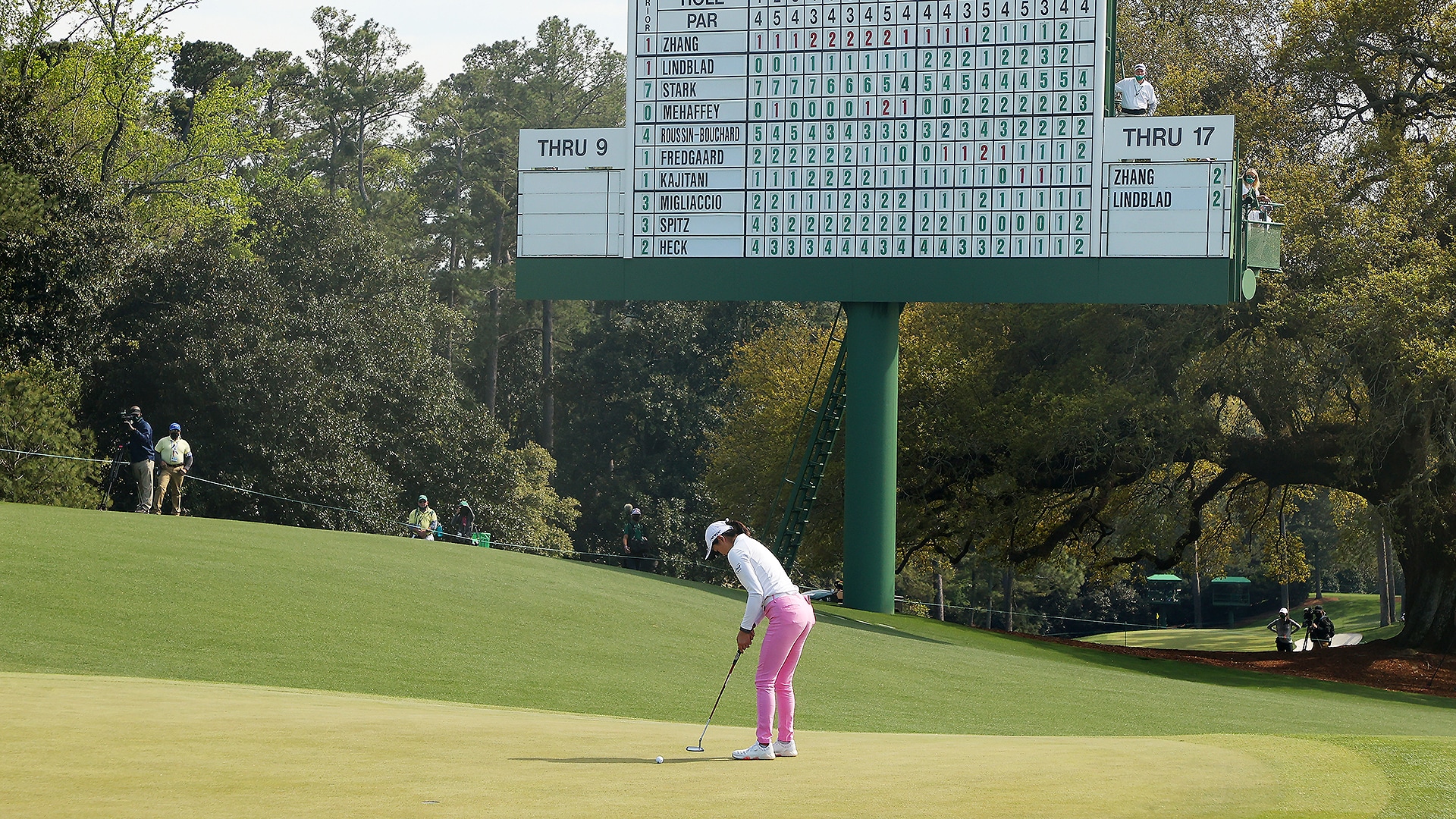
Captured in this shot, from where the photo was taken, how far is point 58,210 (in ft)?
130

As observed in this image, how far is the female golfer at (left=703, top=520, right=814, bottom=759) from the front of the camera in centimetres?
1023

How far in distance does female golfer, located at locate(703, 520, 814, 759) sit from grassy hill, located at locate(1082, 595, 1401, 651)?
50066 mm

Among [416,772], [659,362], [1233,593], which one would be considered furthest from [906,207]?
[1233,593]

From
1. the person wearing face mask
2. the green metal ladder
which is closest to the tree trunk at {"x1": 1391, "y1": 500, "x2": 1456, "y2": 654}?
the person wearing face mask

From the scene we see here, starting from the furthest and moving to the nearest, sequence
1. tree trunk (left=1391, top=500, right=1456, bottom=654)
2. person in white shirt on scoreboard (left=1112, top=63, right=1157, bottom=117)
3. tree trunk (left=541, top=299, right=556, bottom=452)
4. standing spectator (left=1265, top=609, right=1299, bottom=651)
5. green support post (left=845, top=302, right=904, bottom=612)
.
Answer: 1. tree trunk (left=541, top=299, right=556, bottom=452)
2. standing spectator (left=1265, top=609, right=1299, bottom=651)
3. tree trunk (left=1391, top=500, right=1456, bottom=654)
4. green support post (left=845, top=302, right=904, bottom=612)
5. person in white shirt on scoreboard (left=1112, top=63, right=1157, bottom=117)

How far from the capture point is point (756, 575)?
10.2 metres

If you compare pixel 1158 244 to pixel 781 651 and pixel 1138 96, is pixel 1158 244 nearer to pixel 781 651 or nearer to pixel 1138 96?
pixel 1138 96

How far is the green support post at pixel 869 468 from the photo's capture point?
28062 millimetres

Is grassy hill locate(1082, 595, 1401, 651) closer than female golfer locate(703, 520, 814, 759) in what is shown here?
No

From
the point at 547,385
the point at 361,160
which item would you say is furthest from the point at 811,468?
the point at 361,160

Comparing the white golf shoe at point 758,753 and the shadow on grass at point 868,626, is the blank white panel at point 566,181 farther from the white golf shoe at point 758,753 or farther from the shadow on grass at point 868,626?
the white golf shoe at point 758,753

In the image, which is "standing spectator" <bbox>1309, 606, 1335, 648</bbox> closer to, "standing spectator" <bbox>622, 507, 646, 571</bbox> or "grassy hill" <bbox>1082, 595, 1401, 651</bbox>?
"standing spectator" <bbox>622, 507, 646, 571</bbox>

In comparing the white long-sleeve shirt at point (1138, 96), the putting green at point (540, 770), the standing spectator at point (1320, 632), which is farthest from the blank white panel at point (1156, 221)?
the standing spectator at point (1320, 632)

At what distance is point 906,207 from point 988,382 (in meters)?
9.83
